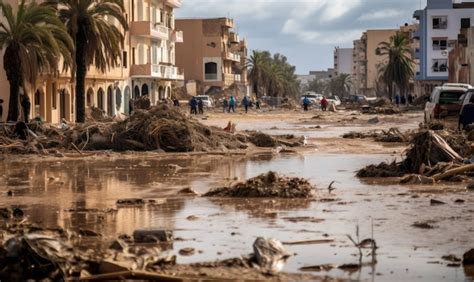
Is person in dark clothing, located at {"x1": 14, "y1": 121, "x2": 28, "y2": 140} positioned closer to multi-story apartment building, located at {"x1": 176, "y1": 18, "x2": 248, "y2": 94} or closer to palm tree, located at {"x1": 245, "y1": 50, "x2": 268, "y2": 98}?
multi-story apartment building, located at {"x1": 176, "y1": 18, "x2": 248, "y2": 94}

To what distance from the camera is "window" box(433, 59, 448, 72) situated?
110500mm

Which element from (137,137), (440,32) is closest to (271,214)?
(137,137)

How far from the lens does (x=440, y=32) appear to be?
367ft

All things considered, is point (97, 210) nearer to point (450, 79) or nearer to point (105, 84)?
point (105, 84)

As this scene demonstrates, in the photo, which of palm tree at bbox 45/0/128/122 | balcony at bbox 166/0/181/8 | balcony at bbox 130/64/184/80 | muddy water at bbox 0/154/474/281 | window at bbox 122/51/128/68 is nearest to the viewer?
muddy water at bbox 0/154/474/281

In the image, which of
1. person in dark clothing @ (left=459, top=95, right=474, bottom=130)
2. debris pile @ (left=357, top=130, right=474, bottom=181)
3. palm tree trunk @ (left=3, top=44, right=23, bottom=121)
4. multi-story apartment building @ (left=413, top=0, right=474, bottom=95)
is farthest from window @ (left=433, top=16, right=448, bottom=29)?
debris pile @ (left=357, top=130, right=474, bottom=181)

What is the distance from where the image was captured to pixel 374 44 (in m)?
199

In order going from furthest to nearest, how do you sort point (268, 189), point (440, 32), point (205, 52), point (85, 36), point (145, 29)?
point (205, 52)
point (440, 32)
point (145, 29)
point (85, 36)
point (268, 189)

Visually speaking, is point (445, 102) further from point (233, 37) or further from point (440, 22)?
point (233, 37)

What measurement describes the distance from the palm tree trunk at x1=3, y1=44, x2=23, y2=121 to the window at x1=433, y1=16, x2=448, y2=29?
79.5 m

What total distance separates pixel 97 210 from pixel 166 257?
5442 mm

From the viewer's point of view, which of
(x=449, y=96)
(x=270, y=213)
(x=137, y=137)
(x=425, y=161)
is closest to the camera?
(x=270, y=213)

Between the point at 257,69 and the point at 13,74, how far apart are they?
370ft

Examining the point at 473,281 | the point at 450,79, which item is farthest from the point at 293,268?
the point at 450,79
